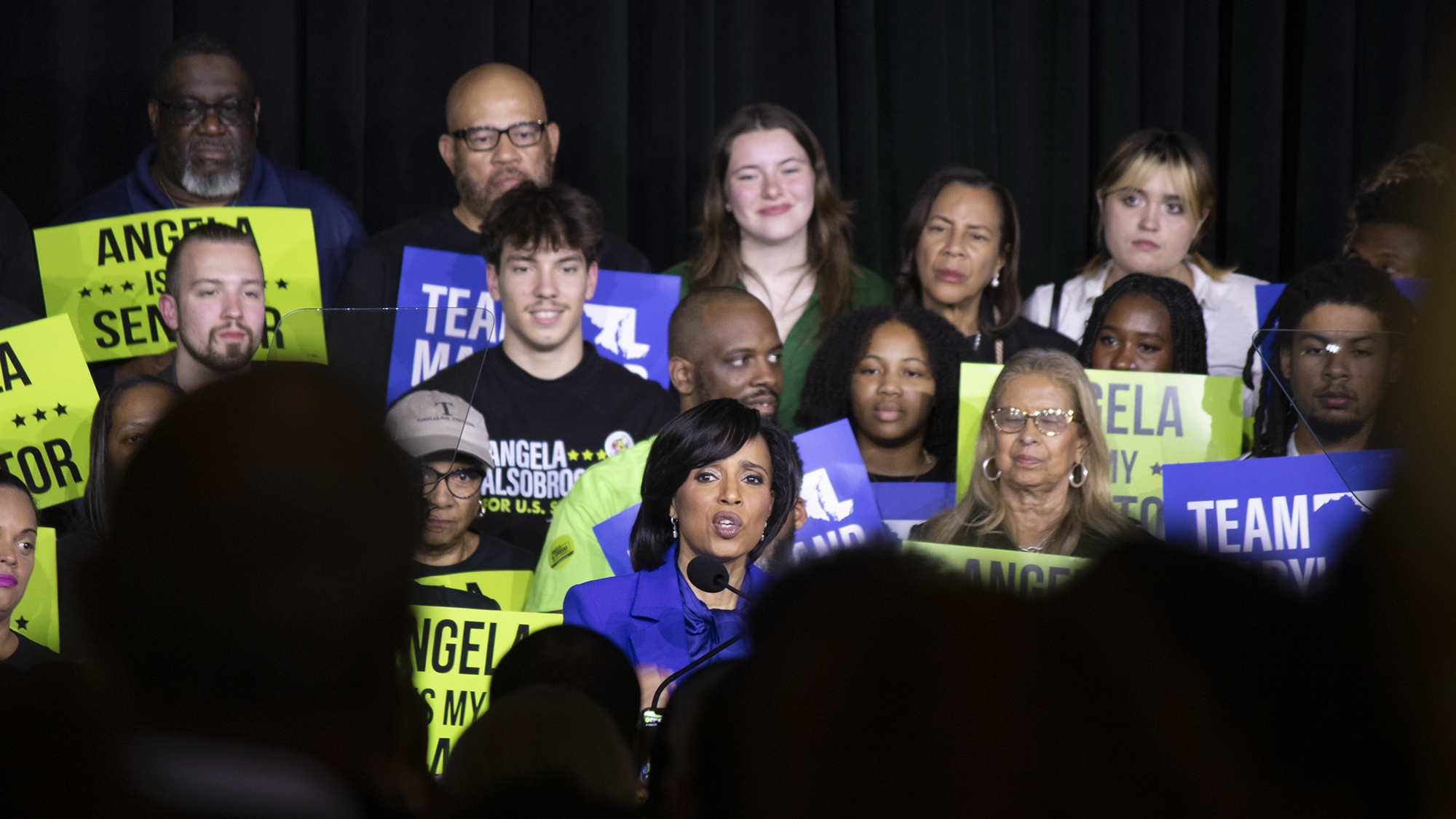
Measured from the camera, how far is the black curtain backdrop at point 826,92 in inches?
169

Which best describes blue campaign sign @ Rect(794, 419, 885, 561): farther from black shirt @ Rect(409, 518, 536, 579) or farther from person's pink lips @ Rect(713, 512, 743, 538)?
black shirt @ Rect(409, 518, 536, 579)

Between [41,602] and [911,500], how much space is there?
6.85 feet

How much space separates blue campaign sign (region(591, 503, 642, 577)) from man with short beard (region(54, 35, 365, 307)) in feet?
3.86

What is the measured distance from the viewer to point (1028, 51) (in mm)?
5324

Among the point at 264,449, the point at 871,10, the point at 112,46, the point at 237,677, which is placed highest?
the point at 871,10

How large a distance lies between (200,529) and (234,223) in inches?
123

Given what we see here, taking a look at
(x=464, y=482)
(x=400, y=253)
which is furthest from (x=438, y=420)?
(x=400, y=253)

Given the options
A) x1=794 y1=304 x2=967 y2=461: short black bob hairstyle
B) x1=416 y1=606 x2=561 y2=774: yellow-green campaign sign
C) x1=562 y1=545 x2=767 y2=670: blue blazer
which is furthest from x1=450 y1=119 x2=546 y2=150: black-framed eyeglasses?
x1=416 y1=606 x2=561 y2=774: yellow-green campaign sign

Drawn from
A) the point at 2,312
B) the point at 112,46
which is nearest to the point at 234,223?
the point at 2,312

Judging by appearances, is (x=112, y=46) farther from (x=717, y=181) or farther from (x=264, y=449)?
(x=264, y=449)

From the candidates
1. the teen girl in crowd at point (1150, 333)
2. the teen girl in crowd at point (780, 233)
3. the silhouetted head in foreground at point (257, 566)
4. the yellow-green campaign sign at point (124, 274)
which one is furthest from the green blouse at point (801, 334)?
the silhouetted head in foreground at point (257, 566)

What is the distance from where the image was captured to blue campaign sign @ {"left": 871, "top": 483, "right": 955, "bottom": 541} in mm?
3342

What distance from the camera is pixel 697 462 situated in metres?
2.89

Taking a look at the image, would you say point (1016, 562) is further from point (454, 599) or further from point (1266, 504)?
point (454, 599)
